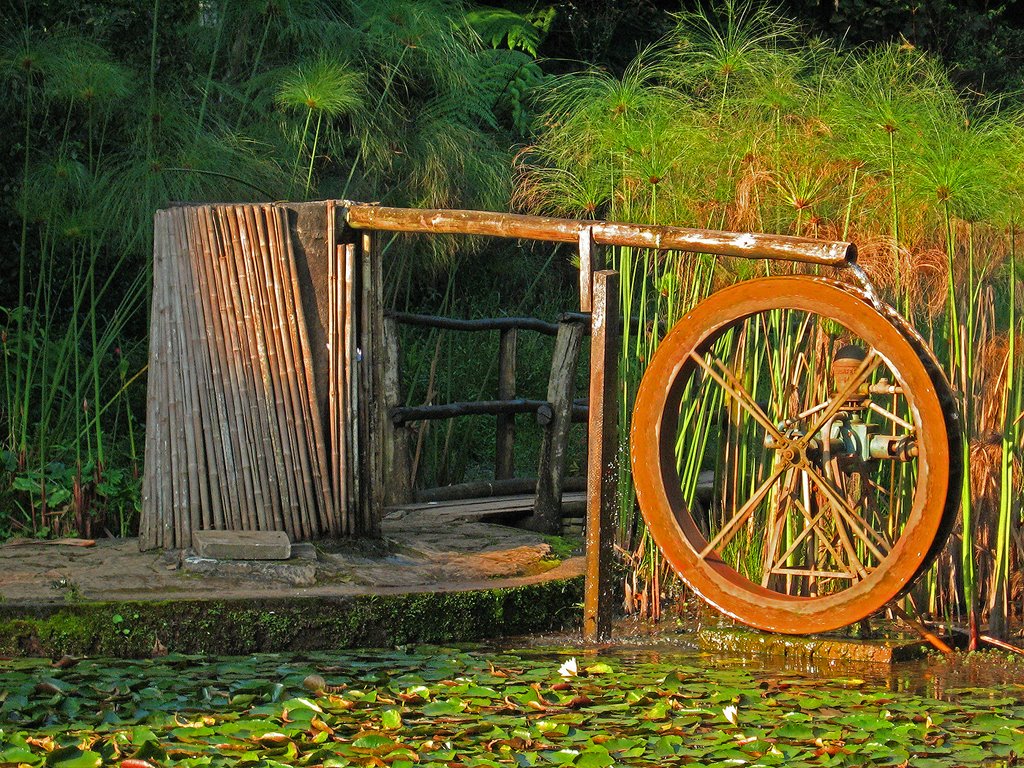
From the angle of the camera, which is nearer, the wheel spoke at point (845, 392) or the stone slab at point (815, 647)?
the wheel spoke at point (845, 392)

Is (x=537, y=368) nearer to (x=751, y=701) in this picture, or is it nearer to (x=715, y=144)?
(x=715, y=144)

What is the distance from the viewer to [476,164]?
29.5 feet

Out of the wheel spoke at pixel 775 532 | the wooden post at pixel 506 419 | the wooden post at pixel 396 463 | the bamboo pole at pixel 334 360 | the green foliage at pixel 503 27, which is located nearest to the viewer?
the wheel spoke at pixel 775 532

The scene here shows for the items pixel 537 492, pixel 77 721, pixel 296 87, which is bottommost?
pixel 77 721

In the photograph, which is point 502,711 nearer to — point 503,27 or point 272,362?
point 272,362

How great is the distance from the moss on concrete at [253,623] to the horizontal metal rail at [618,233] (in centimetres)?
134

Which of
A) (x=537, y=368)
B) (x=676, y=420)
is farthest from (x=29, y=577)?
(x=537, y=368)

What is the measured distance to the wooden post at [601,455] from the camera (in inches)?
209

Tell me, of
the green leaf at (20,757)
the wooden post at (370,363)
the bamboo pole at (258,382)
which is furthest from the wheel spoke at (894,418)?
the green leaf at (20,757)

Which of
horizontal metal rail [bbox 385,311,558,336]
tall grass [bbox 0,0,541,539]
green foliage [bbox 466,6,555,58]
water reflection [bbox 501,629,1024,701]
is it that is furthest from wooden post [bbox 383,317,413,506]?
green foliage [bbox 466,6,555,58]

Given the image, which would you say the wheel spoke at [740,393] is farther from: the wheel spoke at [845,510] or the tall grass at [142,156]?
the tall grass at [142,156]

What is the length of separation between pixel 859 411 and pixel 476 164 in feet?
14.1

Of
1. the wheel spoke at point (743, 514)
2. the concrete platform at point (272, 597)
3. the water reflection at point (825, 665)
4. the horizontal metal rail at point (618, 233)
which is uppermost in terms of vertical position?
the horizontal metal rail at point (618, 233)

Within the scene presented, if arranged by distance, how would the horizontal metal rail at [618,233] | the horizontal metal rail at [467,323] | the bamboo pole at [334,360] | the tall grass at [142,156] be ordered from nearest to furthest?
the horizontal metal rail at [618,233]
the bamboo pole at [334,360]
the tall grass at [142,156]
the horizontal metal rail at [467,323]
